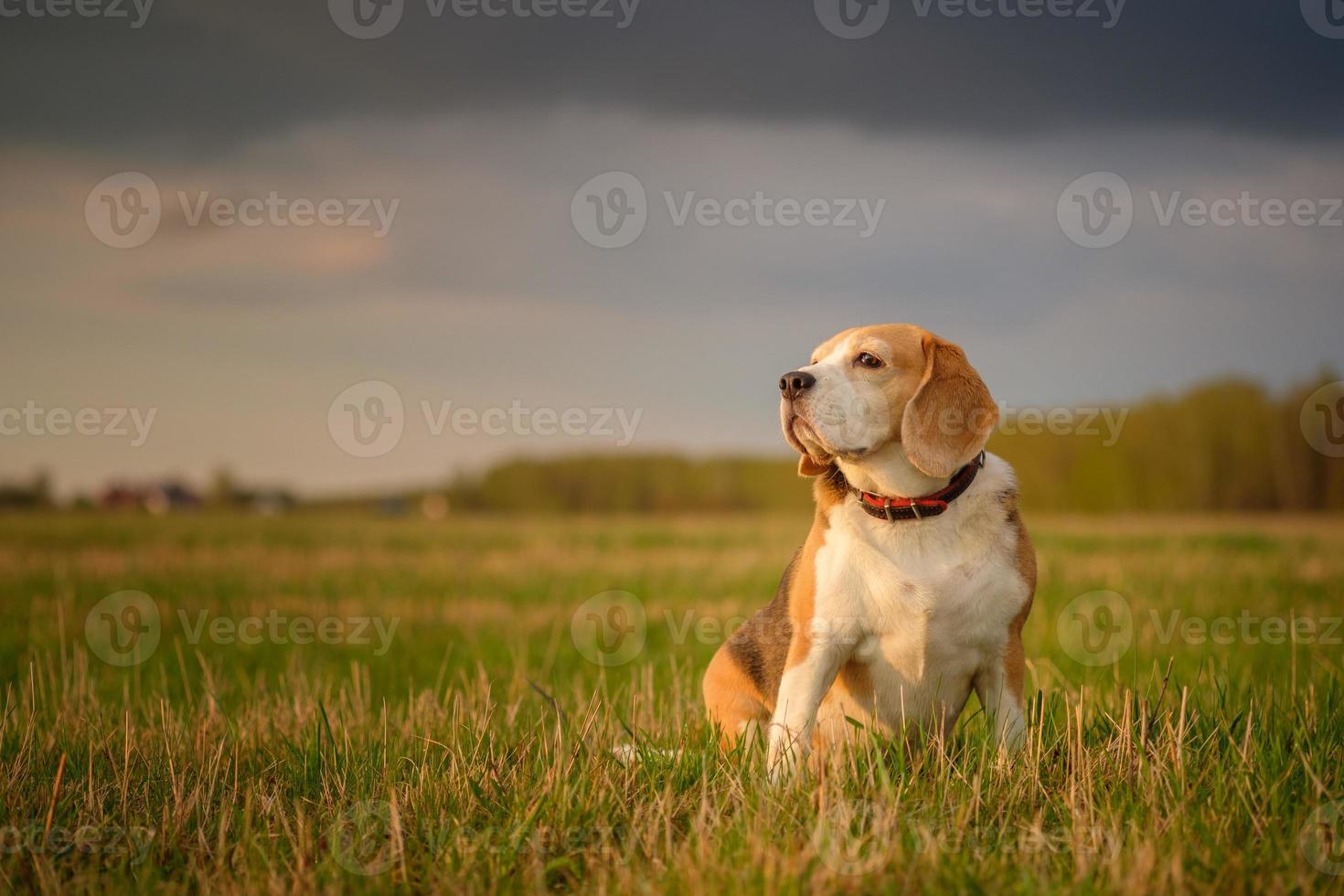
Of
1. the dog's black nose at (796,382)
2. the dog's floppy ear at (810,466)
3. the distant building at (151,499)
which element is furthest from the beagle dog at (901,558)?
the distant building at (151,499)

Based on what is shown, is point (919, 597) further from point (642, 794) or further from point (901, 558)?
point (642, 794)

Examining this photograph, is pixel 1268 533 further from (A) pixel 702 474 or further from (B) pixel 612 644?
(A) pixel 702 474

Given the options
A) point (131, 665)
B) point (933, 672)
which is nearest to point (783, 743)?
point (933, 672)

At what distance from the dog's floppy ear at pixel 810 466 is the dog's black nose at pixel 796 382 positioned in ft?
1.49

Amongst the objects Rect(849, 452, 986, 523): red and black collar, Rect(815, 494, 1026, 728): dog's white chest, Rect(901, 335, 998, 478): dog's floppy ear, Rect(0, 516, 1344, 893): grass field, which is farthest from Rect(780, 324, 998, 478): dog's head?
Rect(0, 516, 1344, 893): grass field

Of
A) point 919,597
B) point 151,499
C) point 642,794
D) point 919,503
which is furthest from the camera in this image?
point 151,499

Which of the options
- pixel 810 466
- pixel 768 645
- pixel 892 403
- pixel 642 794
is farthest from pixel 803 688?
pixel 892 403

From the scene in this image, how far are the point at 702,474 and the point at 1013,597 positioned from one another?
4900 cm

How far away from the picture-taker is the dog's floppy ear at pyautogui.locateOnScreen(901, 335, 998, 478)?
14.1 ft

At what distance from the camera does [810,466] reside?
4781 mm

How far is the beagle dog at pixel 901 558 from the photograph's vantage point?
4.29 metres

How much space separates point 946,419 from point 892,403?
0.80ft

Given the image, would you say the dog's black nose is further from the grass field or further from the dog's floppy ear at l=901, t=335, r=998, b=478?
the grass field

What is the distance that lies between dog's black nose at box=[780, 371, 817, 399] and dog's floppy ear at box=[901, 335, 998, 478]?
1.45 feet
